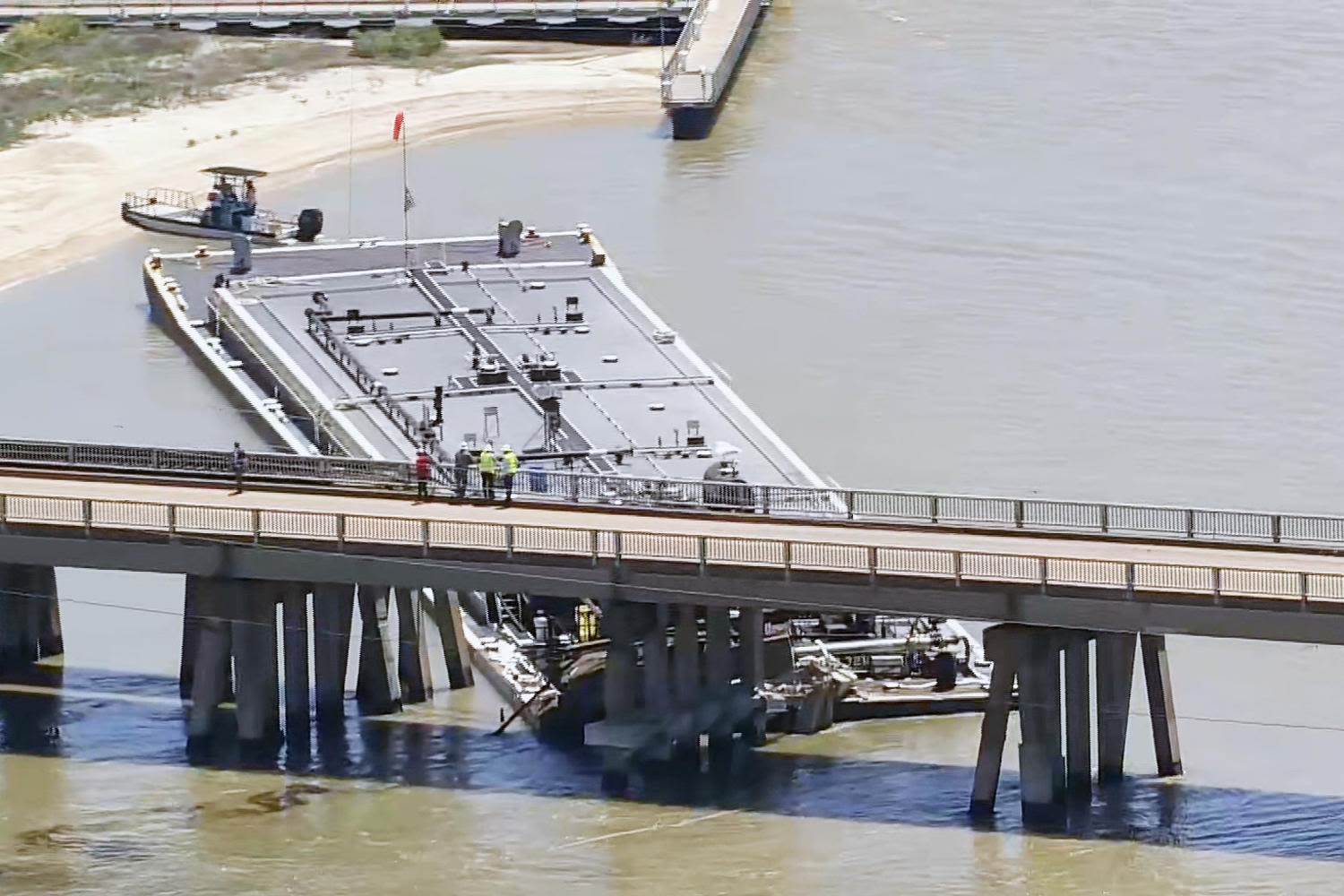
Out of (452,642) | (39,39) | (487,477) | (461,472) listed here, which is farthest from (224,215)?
(487,477)

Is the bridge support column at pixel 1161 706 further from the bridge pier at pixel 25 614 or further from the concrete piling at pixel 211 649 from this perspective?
the bridge pier at pixel 25 614

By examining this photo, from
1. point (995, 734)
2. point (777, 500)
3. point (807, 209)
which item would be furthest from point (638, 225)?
point (995, 734)

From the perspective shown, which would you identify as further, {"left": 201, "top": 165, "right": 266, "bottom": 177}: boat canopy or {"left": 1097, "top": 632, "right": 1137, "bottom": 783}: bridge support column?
{"left": 201, "top": 165, "right": 266, "bottom": 177}: boat canopy

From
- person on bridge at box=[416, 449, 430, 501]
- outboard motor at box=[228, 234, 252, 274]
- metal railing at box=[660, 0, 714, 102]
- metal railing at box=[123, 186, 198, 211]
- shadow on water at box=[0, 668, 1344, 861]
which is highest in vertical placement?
metal railing at box=[660, 0, 714, 102]

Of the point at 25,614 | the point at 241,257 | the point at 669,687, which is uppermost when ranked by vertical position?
the point at 241,257

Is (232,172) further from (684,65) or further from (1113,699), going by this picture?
(1113,699)

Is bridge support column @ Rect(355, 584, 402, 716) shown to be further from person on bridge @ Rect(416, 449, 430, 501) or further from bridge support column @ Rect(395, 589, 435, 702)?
person on bridge @ Rect(416, 449, 430, 501)

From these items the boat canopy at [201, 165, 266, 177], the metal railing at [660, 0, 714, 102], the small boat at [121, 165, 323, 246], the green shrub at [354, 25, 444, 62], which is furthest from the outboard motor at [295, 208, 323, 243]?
the green shrub at [354, 25, 444, 62]

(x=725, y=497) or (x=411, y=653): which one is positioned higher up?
(x=725, y=497)
